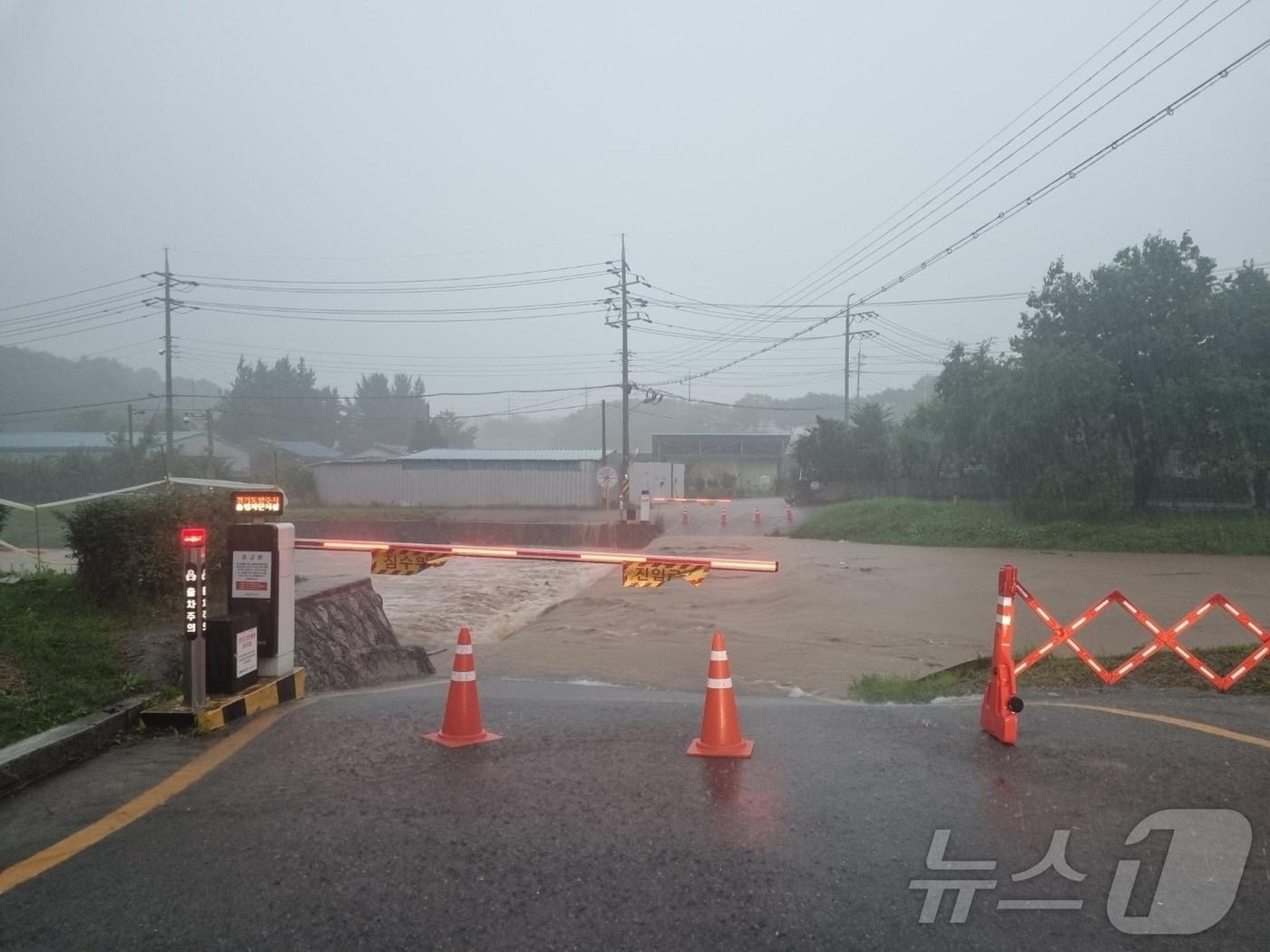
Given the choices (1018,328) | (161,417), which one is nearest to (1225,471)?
(1018,328)

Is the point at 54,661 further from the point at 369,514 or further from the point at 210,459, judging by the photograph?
the point at 210,459

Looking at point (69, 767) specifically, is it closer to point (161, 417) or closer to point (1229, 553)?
point (1229, 553)

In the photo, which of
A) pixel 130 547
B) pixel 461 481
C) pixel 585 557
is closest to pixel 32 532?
pixel 130 547

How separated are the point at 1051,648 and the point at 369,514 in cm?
3506

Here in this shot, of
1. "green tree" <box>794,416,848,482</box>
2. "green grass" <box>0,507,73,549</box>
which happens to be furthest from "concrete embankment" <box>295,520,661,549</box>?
"green tree" <box>794,416,848,482</box>

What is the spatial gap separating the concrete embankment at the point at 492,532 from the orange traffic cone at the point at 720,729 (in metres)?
28.2

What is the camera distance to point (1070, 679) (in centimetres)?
885

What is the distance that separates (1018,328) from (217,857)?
35991 millimetres

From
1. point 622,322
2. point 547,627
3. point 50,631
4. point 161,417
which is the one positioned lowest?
point 547,627

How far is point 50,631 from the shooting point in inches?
317

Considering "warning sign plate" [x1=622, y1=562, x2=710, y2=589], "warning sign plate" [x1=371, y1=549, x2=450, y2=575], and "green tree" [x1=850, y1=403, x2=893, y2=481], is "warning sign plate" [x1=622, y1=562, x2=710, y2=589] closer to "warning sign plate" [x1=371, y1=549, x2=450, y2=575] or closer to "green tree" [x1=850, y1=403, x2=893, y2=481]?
"warning sign plate" [x1=371, y1=549, x2=450, y2=575]

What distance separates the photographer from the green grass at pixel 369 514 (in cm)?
3797

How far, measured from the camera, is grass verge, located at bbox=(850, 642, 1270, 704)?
8.46 metres

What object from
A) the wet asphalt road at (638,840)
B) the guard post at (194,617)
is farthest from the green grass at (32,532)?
the wet asphalt road at (638,840)
